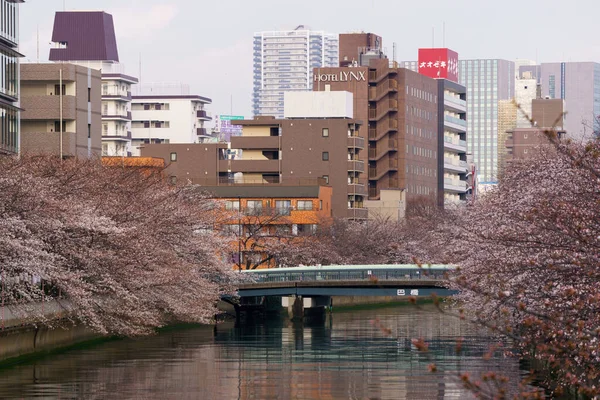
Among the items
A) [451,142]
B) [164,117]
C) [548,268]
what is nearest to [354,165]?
[451,142]

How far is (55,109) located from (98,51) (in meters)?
68.6

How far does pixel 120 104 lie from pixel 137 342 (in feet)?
316

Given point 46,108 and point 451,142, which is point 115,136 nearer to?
point 451,142

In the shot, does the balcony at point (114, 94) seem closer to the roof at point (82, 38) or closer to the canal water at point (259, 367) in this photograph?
the roof at point (82, 38)

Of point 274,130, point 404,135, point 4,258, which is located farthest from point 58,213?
point 404,135

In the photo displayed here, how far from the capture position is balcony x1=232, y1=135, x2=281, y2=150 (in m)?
121

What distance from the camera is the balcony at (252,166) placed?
120 m

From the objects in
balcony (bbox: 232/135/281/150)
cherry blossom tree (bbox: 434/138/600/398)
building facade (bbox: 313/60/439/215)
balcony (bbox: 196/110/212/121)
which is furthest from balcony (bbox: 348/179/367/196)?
balcony (bbox: 196/110/212/121)

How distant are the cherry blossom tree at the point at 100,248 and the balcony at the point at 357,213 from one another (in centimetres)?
5517

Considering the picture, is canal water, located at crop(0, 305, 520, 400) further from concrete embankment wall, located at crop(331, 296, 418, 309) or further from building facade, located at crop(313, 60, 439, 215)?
building facade, located at crop(313, 60, 439, 215)

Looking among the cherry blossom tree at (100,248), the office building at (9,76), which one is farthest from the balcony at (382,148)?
the cherry blossom tree at (100,248)

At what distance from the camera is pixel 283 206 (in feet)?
346

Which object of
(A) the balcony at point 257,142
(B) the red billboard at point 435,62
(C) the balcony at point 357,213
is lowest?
(C) the balcony at point 357,213

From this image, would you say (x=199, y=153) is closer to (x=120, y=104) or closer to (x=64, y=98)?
(x=120, y=104)
